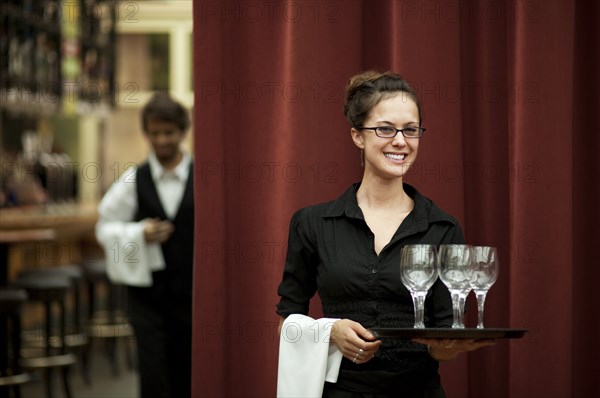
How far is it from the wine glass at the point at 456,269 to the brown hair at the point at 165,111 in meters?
2.33

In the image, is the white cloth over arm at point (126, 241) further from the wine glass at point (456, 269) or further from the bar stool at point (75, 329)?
the wine glass at point (456, 269)

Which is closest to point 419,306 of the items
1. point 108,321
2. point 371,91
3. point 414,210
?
point 414,210

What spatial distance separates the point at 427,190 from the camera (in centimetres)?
319

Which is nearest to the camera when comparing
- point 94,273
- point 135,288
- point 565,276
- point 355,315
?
point 355,315

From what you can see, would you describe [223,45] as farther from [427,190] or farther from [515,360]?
[515,360]

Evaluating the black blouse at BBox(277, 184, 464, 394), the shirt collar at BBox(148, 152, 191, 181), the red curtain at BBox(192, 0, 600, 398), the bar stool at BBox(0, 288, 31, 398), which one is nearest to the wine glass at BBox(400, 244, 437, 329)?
the black blouse at BBox(277, 184, 464, 394)

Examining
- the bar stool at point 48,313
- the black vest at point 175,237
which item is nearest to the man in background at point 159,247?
the black vest at point 175,237

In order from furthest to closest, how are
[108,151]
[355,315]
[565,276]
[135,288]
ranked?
[108,151] < [135,288] < [565,276] < [355,315]

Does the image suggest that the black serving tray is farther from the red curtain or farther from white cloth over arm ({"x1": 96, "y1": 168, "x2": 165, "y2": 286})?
white cloth over arm ({"x1": 96, "y1": 168, "x2": 165, "y2": 286})

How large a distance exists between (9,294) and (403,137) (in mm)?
2965

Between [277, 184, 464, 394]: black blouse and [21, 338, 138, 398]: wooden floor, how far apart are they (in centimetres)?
350

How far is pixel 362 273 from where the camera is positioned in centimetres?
243

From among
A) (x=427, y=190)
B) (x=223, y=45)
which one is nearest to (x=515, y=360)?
(x=427, y=190)

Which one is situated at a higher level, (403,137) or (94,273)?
(403,137)
